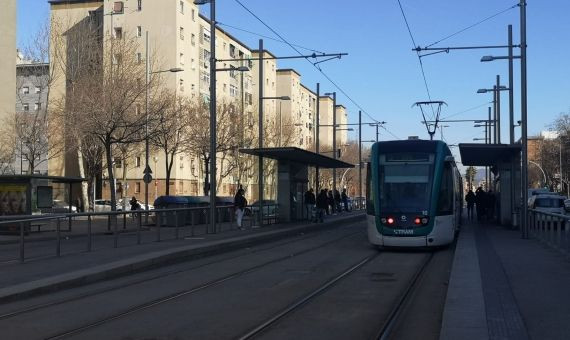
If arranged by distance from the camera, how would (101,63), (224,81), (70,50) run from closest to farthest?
(101,63) → (70,50) → (224,81)

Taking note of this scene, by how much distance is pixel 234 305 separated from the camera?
394 inches

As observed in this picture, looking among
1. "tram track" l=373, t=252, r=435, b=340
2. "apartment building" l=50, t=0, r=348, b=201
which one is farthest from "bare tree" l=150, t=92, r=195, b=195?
"tram track" l=373, t=252, r=435, b=340

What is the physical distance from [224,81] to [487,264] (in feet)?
227

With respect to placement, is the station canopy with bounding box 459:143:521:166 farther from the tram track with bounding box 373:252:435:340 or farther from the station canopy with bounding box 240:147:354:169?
the tram track with bounding box 373:252:435:340

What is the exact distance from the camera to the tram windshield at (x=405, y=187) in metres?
18.2

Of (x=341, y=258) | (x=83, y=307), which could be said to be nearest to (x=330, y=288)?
(x=83, y=307)

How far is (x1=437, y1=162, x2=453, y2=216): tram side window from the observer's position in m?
18.3

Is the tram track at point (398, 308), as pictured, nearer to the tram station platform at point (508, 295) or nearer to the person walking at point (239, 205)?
the tram station platform at point (508, 295)

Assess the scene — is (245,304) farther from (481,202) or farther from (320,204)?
(481,202)

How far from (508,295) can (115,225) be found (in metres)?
11.2

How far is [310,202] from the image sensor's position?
32.6 meters

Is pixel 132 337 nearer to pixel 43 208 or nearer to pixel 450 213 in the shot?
pixel 450 213

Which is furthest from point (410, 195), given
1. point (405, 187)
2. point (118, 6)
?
point (118, 6)

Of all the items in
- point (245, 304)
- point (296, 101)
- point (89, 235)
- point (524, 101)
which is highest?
point (296, 101)
